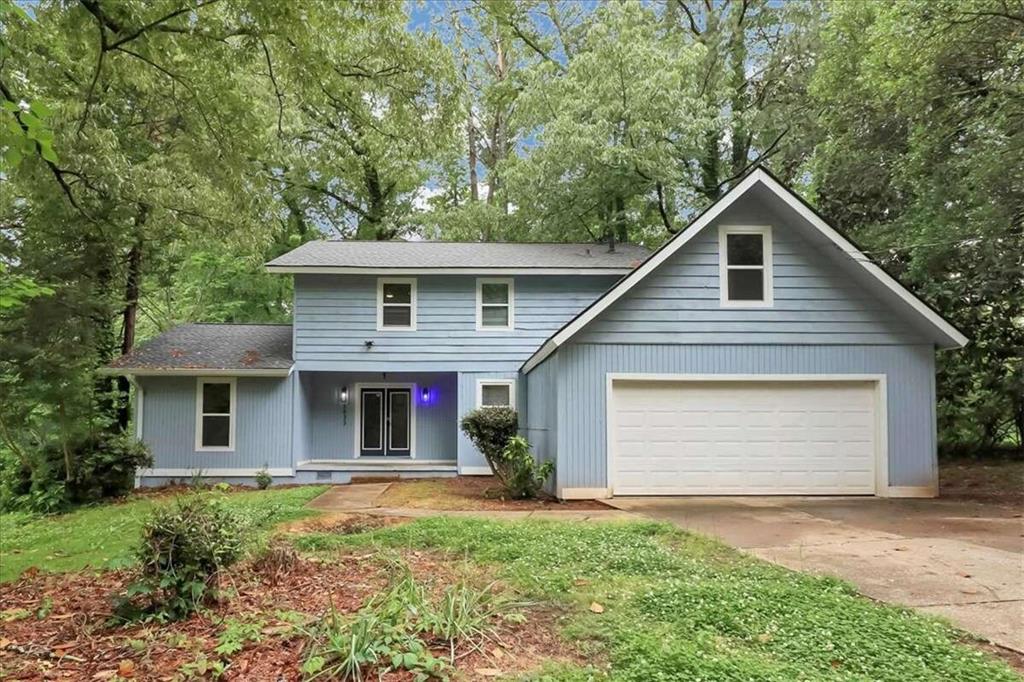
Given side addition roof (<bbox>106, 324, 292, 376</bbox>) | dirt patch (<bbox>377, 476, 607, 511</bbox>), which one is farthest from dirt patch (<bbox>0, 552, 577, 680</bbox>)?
side addition roof (<bbox>106, 324, 292, 376</bbox>)

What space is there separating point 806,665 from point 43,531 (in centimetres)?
1017

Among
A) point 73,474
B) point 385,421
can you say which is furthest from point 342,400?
point 73,474

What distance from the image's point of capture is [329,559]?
555 centimetres

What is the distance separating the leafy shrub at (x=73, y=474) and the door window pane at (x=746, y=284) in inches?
457

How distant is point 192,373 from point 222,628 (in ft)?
34.9

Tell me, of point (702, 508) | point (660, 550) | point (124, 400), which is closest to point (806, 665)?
point (660, 550)

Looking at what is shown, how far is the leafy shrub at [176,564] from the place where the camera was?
160 inches

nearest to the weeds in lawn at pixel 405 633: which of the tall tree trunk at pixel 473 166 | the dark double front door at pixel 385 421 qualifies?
the dark double front door at pixel 385 421

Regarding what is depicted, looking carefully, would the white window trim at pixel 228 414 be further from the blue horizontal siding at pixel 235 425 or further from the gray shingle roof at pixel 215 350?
the gray shingle roof at pixel 215 350

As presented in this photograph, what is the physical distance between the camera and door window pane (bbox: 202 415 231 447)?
13688 millimetres

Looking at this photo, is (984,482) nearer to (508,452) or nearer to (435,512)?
(508,452)

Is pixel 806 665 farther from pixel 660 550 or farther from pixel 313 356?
pixel 313 356

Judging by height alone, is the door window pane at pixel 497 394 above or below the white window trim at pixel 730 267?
below

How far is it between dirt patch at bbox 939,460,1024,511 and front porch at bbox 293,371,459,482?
9882 mm
